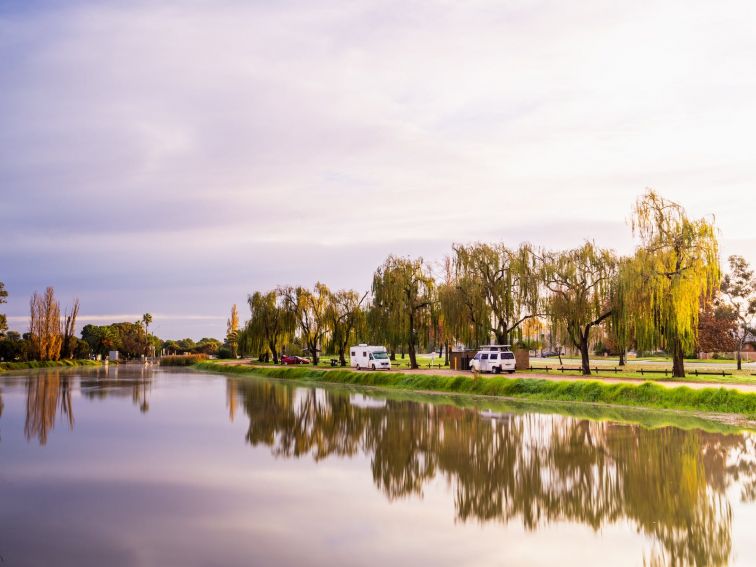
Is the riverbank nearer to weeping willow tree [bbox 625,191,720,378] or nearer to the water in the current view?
the water

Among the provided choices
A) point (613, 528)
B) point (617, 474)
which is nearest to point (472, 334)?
point (617, 474)

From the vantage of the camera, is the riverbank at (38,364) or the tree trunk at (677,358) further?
the riverbank at (38,364)

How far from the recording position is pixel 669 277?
37.6m

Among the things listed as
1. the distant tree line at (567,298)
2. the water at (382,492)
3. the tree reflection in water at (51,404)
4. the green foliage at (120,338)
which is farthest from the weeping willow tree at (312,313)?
the green foliage at (120,338)

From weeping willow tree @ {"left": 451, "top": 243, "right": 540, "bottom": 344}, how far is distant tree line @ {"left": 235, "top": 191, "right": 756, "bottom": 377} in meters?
0.08

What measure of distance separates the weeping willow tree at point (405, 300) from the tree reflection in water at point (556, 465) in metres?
27.2

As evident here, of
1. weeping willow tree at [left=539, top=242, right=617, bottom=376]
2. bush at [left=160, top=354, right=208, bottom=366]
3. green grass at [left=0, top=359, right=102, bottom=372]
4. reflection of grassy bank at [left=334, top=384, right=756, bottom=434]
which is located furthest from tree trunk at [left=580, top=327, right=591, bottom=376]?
bush at [left=160, top=354, right=208, bottom=366]

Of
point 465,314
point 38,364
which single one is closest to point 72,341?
point 38,364

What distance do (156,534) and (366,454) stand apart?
974 centimetres

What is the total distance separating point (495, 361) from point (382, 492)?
3277 centimetres

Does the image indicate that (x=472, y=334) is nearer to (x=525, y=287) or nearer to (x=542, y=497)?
(x=525, y=287)

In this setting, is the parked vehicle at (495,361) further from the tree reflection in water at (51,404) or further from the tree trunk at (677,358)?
the tree reflection in water at (51,404)

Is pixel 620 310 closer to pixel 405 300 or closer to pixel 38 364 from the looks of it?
pixel 405 300

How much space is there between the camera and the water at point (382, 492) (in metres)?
10.7
